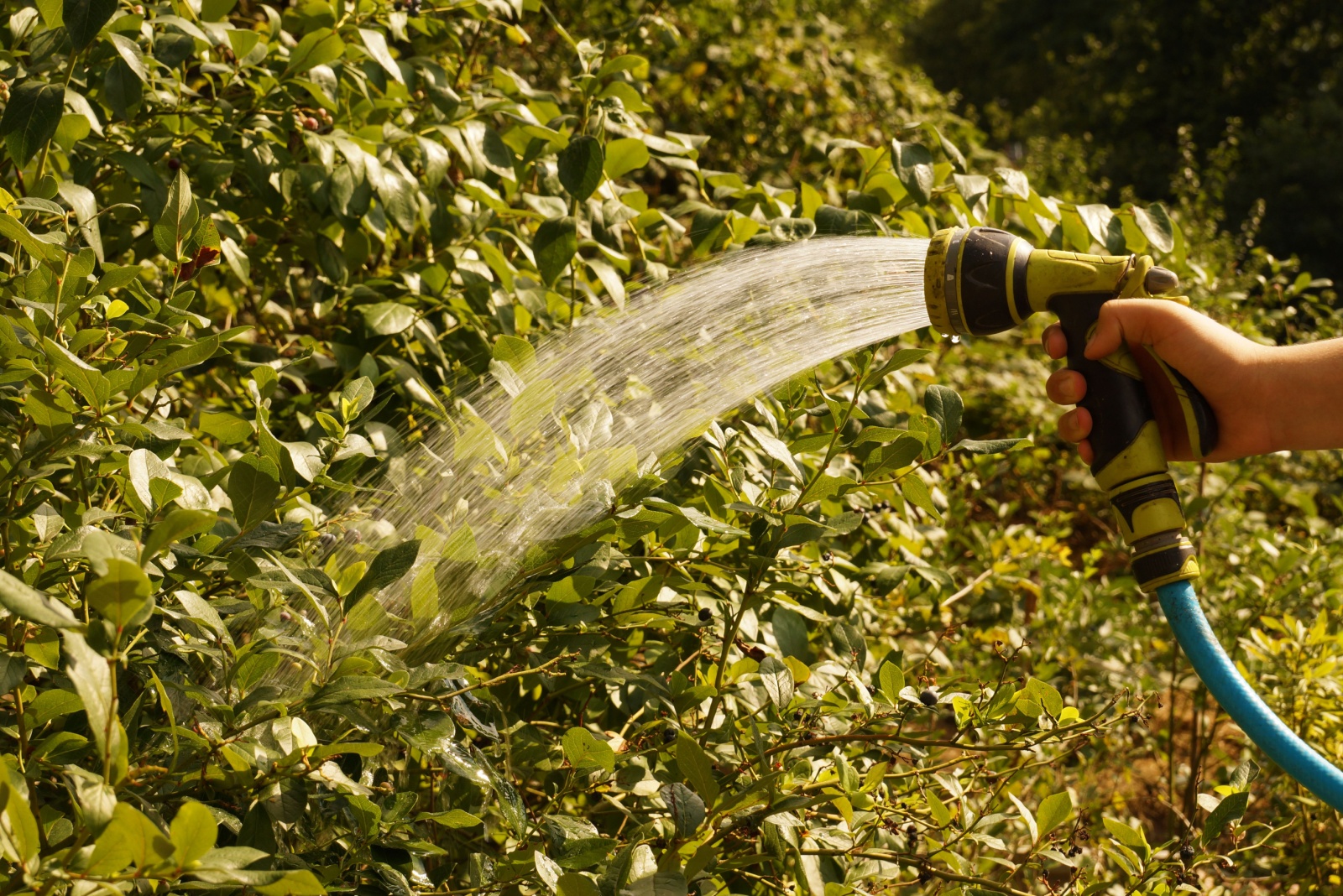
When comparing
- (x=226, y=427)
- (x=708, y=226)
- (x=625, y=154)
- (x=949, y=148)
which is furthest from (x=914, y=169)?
(x=226, y=427)

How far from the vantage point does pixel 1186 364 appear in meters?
1.42

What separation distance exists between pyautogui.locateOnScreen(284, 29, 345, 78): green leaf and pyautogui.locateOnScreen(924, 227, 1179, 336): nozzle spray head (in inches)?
34.6

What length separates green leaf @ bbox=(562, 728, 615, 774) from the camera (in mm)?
1091

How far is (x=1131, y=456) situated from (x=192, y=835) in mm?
1162

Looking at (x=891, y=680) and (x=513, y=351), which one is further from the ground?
(x=513, y=351)

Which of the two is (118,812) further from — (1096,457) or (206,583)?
(1096,457)

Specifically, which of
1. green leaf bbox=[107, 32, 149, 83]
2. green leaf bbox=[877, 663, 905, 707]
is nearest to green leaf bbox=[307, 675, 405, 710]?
green leaf bbox=[877, 663, 905, 707]

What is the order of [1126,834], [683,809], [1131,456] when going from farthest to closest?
[1131,456]
[1126,834]
[683,809]

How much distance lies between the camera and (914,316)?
1.61 meters

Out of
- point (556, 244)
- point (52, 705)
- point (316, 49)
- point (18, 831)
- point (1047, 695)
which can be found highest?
point (316, 49)

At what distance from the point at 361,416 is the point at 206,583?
0.37 m

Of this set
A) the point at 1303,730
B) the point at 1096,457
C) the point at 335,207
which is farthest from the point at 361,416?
the point at 1303,730

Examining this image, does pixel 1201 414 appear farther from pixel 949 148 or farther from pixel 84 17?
pixel 84 17

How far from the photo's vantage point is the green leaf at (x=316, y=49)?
155 cm
